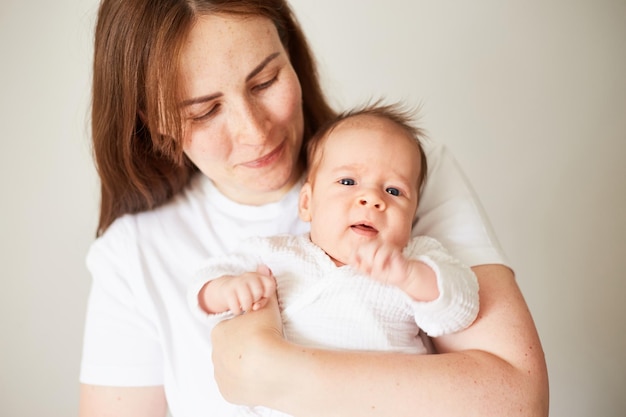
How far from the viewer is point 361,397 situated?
1.01 meters

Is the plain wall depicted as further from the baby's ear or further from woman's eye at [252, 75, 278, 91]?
the baby's ear

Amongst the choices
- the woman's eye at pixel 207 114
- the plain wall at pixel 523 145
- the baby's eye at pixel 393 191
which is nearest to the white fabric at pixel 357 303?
the baby's eye at pixel 393 191

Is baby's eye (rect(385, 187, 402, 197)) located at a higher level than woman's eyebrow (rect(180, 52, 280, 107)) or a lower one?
lower

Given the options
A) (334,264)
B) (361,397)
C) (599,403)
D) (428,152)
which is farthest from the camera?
(599,403)

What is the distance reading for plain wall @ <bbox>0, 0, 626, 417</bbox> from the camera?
216 cm

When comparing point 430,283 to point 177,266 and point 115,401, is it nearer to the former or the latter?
point 177,266

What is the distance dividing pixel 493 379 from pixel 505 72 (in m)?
1.57

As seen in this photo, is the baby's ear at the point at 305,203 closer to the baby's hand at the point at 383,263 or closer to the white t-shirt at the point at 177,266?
the white t-shirt at the point at 177,266

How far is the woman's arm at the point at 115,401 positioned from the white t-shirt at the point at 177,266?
0.02 m

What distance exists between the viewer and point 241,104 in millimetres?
1294

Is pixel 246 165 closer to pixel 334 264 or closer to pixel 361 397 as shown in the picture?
pixel 334 264

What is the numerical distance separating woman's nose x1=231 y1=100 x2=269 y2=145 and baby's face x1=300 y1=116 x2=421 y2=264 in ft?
0.49

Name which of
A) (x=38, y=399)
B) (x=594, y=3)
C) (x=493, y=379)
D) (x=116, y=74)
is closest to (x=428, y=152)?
(x=493, y=379)

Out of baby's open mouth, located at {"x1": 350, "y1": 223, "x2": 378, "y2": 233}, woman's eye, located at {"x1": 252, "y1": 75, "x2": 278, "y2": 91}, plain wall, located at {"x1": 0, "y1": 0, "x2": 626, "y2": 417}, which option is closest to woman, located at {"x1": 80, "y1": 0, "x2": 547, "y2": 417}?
woman's eye, located at {"x1": 252, "y1": 75, "x2": 278, "y2": 91}
